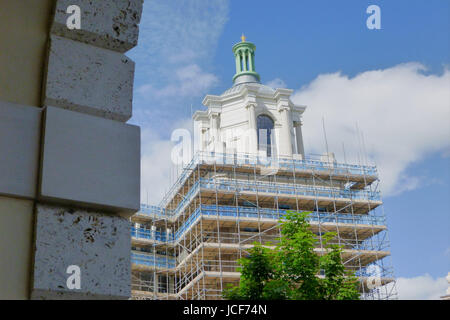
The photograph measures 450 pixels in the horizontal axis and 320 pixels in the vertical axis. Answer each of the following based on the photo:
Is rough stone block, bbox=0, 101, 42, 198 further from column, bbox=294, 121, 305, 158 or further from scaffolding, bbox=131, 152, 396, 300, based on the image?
column, bbox=294, 121, 305, 158

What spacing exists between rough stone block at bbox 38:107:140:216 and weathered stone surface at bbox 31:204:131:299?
0.07m

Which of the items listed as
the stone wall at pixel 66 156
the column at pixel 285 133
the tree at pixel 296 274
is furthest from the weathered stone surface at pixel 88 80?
the column at pixel 285 133

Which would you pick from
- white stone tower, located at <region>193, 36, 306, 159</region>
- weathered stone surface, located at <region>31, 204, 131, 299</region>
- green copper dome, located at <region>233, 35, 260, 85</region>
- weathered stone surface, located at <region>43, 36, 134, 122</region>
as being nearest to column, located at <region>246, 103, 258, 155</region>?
white stone tower, located at <region>193, 36, 306, 159</region>

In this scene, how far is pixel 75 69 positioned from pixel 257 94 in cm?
3946

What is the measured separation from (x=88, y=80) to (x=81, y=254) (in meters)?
0.80

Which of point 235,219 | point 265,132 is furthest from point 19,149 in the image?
point 265,132

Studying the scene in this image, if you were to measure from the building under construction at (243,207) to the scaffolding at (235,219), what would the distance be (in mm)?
65

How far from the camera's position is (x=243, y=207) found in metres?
33.6

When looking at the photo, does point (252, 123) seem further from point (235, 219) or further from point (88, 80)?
point (88, 80)

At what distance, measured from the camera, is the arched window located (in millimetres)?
40125

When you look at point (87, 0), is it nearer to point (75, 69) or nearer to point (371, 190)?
Result: point (75, 69)

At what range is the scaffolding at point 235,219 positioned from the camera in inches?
1281

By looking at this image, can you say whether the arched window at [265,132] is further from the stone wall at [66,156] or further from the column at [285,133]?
the stone wall at [66,156]
